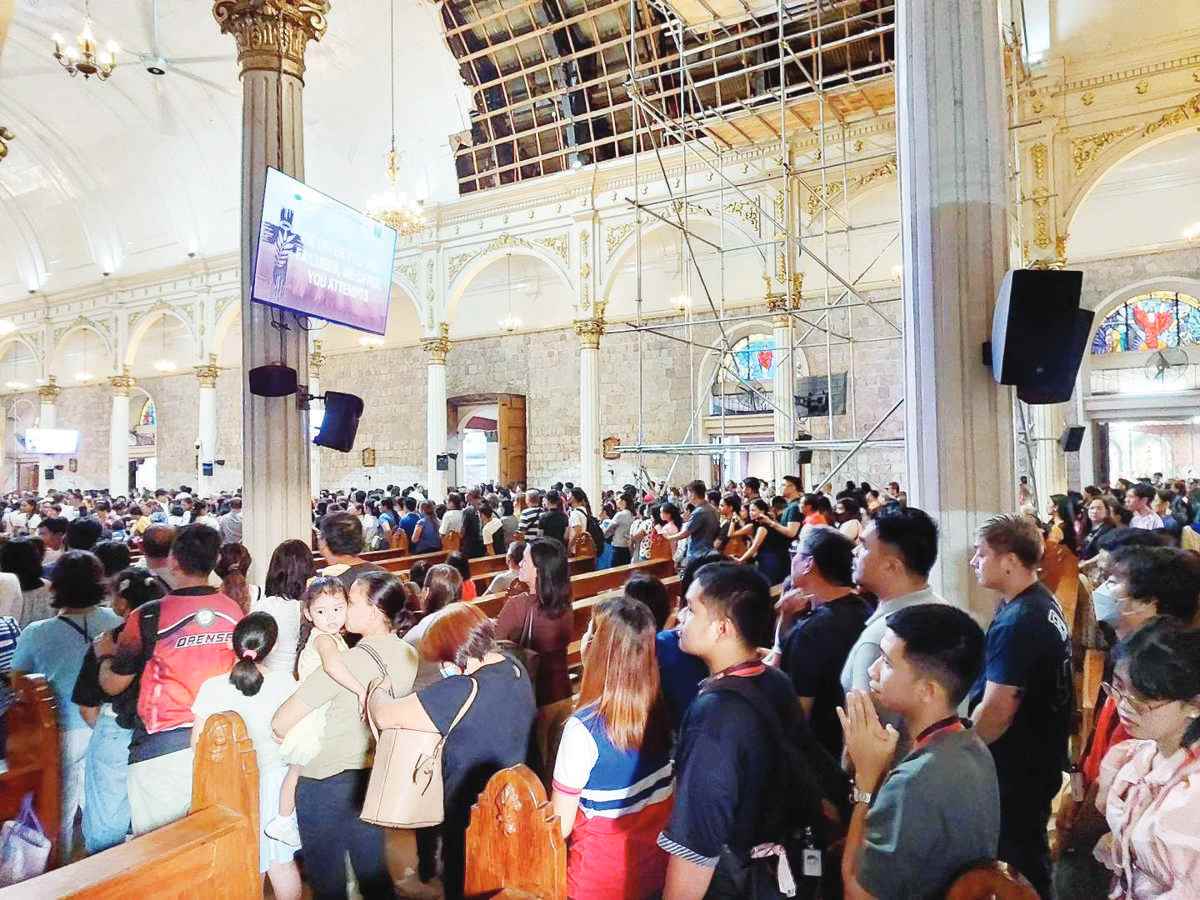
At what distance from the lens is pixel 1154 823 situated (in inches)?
55.7

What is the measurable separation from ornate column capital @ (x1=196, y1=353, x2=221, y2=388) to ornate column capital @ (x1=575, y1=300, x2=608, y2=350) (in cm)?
1015

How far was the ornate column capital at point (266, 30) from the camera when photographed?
4805mm

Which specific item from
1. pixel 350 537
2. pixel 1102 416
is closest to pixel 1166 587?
pixel 350 537

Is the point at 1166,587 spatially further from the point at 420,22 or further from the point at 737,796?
the point at 420,22

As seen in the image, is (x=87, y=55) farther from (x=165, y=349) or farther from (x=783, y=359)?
(x=165, y=349)

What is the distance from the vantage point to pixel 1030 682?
2045mm

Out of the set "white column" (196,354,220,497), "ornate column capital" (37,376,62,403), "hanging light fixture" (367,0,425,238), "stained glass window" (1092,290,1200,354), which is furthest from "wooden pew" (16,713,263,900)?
"ornate column capital" (37,376,62,403)

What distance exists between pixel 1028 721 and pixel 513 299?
16.0m

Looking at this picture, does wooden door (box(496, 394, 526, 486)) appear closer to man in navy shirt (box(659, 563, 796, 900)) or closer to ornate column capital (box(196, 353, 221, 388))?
ornate column capital (box(196, 353, 221, 388))

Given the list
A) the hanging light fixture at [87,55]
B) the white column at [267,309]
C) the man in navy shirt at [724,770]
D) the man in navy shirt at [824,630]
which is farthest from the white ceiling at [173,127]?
the man in navy shirt at [724,770]

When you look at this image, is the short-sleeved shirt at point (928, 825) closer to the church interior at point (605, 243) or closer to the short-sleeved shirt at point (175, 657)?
the church interior at point (605, 243)

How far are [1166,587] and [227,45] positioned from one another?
640 inches

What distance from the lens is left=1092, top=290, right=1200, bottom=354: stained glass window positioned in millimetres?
11711

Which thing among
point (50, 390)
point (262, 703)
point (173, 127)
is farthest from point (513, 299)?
point (262, 703)
